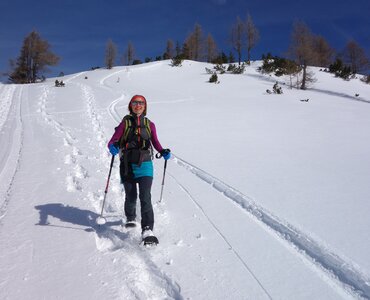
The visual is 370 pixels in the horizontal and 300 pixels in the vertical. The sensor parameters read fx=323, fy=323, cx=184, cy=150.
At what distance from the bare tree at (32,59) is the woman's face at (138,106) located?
40.1 metres

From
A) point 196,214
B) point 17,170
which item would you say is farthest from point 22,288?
point 17,170

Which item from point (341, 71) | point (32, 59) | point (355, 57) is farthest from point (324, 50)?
point (32, 59)

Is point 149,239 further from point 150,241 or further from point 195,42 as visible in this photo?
point 195,42

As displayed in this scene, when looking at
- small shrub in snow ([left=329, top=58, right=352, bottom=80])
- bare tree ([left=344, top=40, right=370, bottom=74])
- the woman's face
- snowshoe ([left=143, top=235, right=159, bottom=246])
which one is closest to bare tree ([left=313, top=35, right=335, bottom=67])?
bare tree ([left=344, top=40, right=370, bottom=74])

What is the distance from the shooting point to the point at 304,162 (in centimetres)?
698

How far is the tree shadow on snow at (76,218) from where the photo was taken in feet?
13.0

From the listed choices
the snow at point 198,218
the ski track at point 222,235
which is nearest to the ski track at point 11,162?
the snow at point 198,218

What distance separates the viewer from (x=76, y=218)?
429cm

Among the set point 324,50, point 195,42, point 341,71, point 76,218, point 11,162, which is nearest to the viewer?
point 76,218

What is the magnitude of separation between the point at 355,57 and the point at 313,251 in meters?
47.6

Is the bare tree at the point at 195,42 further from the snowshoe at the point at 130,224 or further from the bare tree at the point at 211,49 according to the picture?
the snowshoe at the point at 130,224

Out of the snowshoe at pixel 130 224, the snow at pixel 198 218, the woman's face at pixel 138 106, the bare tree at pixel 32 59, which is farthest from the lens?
the bare tree at pixel 32 59

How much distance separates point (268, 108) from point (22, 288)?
1396 cm

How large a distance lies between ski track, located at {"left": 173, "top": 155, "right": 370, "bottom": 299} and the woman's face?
174cm
